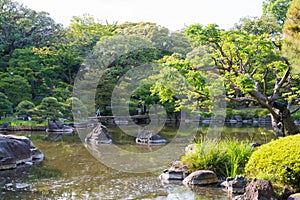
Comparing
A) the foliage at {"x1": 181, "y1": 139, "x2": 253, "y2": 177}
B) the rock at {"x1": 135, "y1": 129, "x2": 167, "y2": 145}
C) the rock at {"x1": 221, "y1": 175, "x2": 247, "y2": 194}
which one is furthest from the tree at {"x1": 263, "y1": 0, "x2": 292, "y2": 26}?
the rock at {"x1": 221, "y1": 175, "x2": 247, "y2": 194}

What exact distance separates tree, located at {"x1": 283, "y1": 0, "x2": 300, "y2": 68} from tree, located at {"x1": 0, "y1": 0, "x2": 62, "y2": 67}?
76.3 ft

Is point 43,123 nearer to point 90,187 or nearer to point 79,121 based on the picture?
point 79,121

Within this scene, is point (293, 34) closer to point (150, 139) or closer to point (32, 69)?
point (150, 139)

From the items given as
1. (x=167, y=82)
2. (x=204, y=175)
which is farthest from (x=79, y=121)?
(x=204, y=175)

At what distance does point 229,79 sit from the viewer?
7652 mm

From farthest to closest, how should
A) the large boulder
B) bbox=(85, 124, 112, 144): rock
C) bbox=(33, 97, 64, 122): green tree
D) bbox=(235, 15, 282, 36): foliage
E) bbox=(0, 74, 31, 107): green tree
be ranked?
1. bbox=(235, 15, 282, 36): foliage
2. bbox=(0, 74, 31, 107): green tree
3. bbox=(33, 97, 64, 122): green tree
4. bbox=(85, 124, 112, 144): rock
5. the large boulder

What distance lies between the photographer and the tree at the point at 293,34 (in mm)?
5646

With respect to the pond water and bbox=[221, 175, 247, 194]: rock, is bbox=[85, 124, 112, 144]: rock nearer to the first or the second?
the pond water

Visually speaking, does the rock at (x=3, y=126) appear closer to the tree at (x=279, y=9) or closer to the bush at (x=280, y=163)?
the bush at (x=280, y=163)

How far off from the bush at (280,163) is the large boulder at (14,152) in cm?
574

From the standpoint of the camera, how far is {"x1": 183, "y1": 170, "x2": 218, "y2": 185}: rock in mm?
6719

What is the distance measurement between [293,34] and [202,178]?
306cm

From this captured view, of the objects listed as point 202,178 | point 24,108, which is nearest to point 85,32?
point 24,108

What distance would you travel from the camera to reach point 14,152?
9.02 metres
